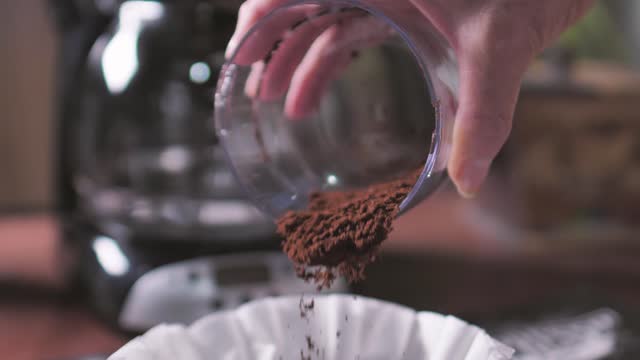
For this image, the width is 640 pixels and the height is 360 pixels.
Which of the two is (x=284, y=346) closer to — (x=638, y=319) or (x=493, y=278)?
(x=638, y=319)

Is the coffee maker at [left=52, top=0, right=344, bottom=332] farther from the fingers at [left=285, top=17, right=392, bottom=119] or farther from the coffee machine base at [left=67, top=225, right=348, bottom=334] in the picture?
the fingers at [left=285, top=17, right=392, bottom=119]

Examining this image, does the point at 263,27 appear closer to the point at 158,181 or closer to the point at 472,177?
the point at 472,177

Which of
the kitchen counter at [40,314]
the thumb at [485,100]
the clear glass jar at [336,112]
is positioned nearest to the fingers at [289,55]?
the clear glass jar at [336,112]

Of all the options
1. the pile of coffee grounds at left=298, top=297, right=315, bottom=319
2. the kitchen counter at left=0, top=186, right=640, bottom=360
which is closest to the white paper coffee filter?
the pile of coffee grounds at left=298, top=297, right=315, bottom=319

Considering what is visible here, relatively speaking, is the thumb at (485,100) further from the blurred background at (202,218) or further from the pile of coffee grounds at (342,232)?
the blurred background at (202,218)

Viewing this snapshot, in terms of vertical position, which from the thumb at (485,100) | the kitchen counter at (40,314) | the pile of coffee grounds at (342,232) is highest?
the thumb at (485,100)

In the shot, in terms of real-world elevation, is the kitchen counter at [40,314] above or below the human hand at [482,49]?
below

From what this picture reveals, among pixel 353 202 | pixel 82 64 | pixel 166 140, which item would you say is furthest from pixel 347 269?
pixel 82 64
